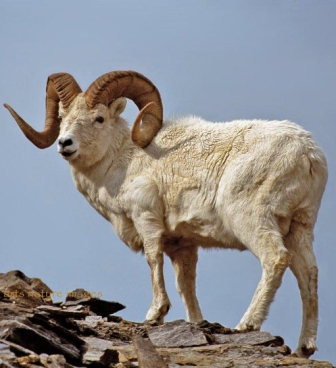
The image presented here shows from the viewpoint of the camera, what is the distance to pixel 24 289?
51.7 ft

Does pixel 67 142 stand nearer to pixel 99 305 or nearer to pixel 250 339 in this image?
pixel 99 305

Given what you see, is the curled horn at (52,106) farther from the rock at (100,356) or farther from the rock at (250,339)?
the rock at (100,356)

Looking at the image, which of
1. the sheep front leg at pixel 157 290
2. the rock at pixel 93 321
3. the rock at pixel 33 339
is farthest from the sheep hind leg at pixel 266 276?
the rock at pixel 33 339

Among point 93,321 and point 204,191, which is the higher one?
point 204,191

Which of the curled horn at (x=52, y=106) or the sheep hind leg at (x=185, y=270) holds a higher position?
the curled horn at (x=52, y=106)

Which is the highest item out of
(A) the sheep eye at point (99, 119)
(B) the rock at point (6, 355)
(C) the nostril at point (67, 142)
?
(A) the sheep eye at point (99, 119)

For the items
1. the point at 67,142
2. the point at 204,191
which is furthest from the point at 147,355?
the point at 67,142

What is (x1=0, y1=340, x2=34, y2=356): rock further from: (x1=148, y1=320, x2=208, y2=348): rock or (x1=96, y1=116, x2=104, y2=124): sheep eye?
(x1=96, y1=116, x2=104, y2=124): sheep eye

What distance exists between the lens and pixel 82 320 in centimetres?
1505

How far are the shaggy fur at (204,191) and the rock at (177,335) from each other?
922 millimetres

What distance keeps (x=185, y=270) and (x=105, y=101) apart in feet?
11.2

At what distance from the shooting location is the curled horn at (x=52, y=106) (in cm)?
1847

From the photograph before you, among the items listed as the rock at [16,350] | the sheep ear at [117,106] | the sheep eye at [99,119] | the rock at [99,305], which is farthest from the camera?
the sheep ear at [117,106]

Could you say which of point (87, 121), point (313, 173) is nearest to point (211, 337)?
point (313, 173)
